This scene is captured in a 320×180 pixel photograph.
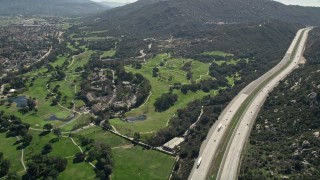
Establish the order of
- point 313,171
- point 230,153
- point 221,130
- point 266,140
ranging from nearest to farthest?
point 313,171
point 230,153
point 266,140
point 221,130

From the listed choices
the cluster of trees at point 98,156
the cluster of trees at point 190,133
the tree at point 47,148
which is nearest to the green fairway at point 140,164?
the cluster of trees at point 98,156

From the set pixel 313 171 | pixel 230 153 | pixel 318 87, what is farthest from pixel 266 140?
pixel 318 87

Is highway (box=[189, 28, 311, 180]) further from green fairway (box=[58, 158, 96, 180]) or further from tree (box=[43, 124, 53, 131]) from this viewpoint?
tree (box=[43, 124, 53, 131])

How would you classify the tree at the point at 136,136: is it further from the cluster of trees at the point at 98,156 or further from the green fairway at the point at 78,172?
the green fairway at the point at 78,172

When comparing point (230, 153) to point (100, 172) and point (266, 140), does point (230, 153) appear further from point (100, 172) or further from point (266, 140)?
point (100, 172)

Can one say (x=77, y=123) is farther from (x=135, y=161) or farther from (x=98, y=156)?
(x=135, y=161)

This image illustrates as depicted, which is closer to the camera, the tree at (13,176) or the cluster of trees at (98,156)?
the tree at (13,176)
